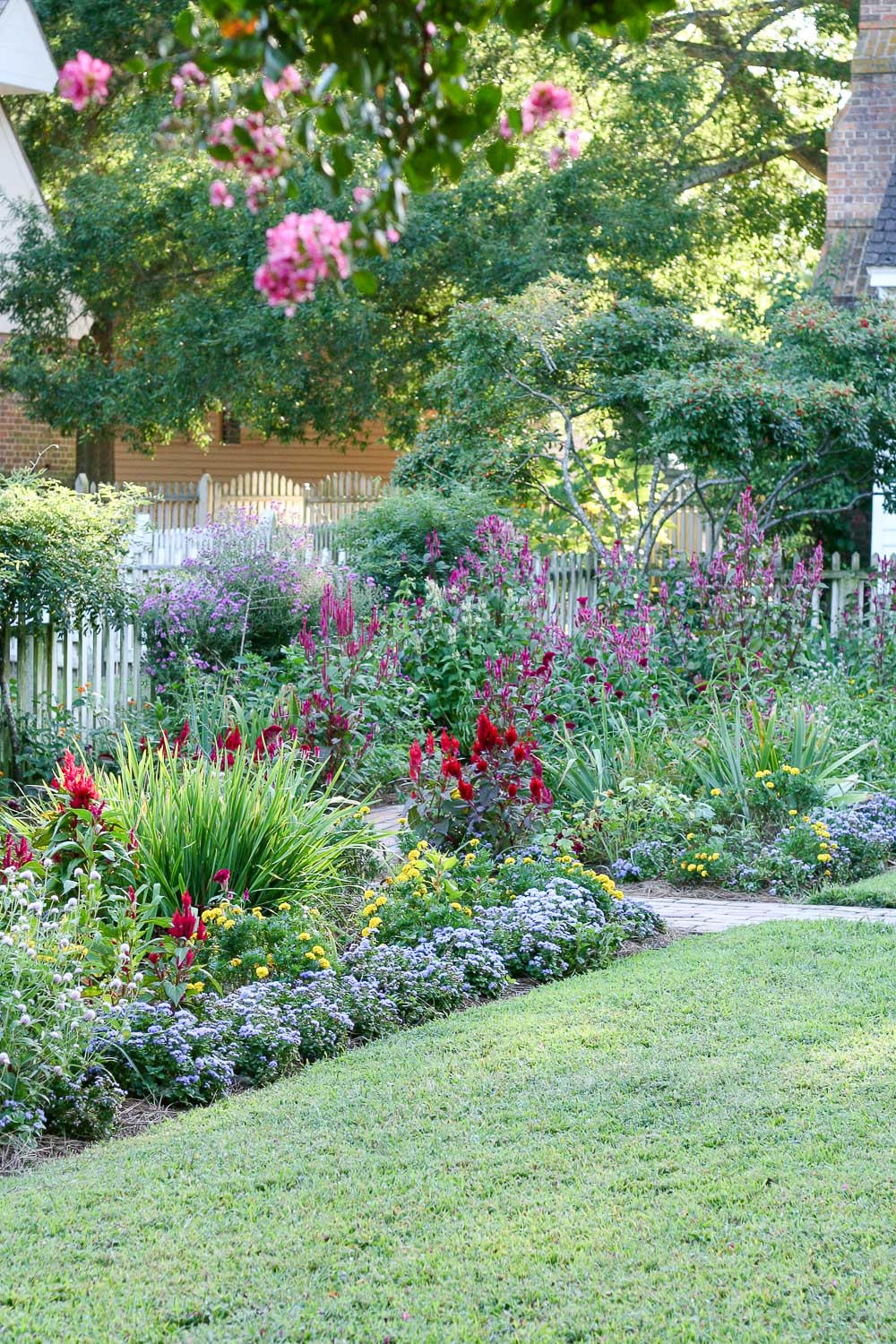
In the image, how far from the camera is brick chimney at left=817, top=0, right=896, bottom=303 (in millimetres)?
18938

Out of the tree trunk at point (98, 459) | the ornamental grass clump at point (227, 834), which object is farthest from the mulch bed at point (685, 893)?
the tree trunk at point (98, 459)

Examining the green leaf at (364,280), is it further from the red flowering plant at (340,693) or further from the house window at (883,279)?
the house window at (883,279)

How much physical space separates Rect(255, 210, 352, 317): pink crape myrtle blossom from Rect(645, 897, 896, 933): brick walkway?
194 inches

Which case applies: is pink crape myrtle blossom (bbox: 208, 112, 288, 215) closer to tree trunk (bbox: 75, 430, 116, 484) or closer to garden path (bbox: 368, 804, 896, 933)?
garden path (bbox: 368, 804, 896, 933)

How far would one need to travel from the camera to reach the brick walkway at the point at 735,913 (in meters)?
6.79

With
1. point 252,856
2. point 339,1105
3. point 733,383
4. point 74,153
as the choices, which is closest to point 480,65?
point 74,153

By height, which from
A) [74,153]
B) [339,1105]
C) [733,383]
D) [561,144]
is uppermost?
[74,153]

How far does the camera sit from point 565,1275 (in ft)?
10.8

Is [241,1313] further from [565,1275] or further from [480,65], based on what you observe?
[480,65]

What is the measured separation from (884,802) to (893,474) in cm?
697

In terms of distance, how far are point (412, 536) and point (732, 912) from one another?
22.1ft

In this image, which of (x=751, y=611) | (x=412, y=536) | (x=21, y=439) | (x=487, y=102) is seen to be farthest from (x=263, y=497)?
(x=487, y=102)

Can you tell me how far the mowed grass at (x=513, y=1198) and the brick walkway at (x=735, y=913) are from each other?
1.56 metres

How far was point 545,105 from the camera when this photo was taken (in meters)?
2.39
